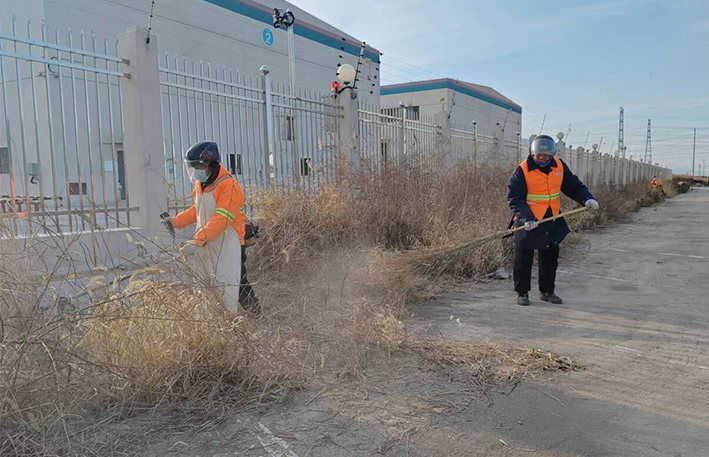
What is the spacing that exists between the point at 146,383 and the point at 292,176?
5161 mm

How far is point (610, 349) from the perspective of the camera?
392 centimetres

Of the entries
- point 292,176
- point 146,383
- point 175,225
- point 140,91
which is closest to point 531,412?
point 146,383

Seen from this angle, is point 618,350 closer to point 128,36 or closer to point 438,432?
point 438,432

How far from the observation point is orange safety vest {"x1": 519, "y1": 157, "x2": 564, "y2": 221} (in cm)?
540

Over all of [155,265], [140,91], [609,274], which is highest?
[140,91]

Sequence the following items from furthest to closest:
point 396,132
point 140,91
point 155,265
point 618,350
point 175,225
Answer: point 396,132 < point 140,91 < point 175,225 < point 618,350 < point 155,265

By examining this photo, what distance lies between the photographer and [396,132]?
10.5 m

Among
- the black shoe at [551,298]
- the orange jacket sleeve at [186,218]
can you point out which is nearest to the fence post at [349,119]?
the black shoe at [551,298]

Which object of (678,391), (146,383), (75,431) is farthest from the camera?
(678,391)

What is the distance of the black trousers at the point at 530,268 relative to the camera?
5.41 meters

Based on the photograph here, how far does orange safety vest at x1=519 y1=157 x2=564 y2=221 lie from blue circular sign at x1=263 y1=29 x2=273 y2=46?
1962 cm

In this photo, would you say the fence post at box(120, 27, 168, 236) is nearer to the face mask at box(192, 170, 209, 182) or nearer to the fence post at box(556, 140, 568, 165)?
the face mask at box(192, 170, 209, 182)

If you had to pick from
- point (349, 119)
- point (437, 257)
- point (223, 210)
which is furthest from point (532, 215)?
point (349, 119)

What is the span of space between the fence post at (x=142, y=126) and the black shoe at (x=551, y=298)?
4.58 metres
